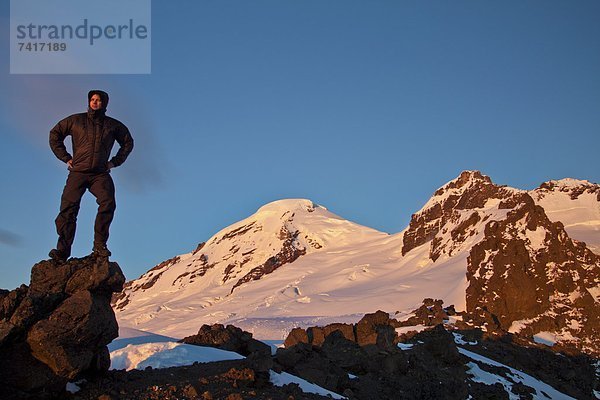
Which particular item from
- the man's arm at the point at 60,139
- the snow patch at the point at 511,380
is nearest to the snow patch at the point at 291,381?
the man's arm at the point at 60,139

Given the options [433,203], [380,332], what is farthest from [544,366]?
[433,203]

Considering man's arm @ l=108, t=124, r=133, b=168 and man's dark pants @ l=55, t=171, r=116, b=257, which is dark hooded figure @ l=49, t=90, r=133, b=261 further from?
man's arm @ l=108, t=124, r=133, b=168

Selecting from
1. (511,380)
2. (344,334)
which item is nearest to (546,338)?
(511,380)

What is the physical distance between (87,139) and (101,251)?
1786 millimetres

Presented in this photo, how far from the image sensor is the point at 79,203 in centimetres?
941

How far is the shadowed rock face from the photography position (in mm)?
8367

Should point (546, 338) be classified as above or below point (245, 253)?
below

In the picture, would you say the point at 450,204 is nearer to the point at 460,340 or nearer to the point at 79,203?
the point at 460,340

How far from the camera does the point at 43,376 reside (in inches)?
332

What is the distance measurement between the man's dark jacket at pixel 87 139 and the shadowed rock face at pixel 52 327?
5.06 feet

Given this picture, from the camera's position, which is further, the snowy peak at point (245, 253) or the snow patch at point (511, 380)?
the snowy peak at point (245, 253)

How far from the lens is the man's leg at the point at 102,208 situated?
371 inches

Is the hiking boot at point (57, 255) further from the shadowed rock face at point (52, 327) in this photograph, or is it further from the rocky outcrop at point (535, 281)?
the rocky outcrop at point (535, 281)

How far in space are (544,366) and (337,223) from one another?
15042 centimetres
